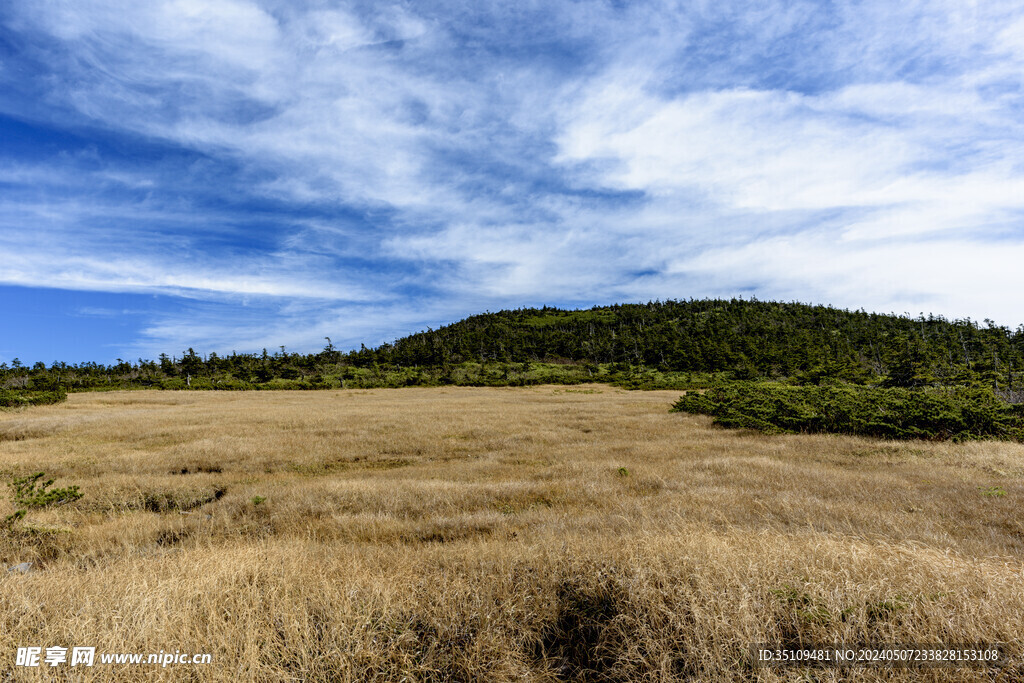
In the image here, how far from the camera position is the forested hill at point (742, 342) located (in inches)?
2608

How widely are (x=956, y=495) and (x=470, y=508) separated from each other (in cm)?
1206

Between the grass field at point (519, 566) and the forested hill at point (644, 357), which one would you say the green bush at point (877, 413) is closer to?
the grass field at point (519, 566)

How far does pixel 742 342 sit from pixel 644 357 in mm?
24775

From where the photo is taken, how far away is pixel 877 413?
2042 centimetres

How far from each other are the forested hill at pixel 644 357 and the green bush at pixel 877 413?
1520 cm

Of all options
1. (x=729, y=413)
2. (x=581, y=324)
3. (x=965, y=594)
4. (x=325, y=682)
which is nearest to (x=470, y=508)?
(x=325, y=682)

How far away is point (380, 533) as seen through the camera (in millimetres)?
8992

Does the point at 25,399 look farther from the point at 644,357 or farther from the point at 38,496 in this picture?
the point at 644,357

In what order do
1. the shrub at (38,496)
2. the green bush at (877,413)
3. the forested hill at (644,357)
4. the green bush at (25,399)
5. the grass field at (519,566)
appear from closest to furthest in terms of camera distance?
the grass field at (519,566) < the shrub at (38,496) < the green bush at (877,413) < the green bush at (25,399) < the forested hill at (644,357)

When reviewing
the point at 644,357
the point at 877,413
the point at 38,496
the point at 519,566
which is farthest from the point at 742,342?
the point at 38,496

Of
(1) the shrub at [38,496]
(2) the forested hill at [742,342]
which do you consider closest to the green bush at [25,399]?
(1) the shrub at [38,496]

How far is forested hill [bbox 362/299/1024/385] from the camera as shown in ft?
217

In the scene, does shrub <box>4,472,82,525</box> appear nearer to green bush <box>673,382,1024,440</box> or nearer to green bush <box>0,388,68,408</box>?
green bush <box>673,382,1024,440</box>

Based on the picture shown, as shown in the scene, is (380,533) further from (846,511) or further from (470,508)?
(846,511)
